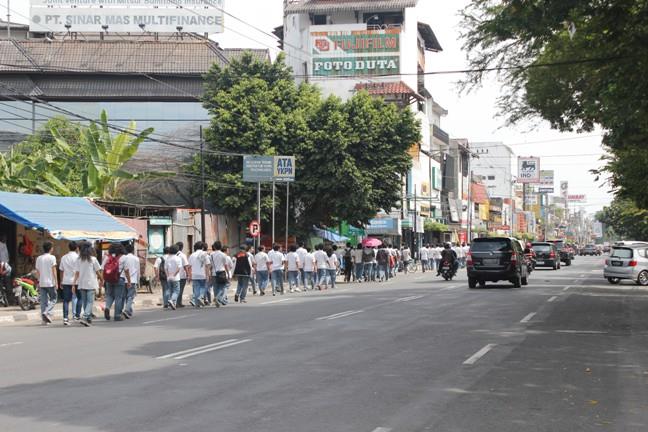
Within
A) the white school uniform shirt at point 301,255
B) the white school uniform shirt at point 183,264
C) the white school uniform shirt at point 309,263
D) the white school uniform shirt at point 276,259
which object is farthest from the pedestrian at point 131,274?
the white school uniform shirt at point 309,263

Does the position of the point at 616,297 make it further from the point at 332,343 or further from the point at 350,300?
the point at 332,343

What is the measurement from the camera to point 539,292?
91.4ft

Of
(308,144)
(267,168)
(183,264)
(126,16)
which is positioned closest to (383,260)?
(267,168)

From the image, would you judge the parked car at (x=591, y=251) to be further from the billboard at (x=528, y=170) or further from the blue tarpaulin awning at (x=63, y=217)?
the blue tarpaulin awning at (x=63, y=217)

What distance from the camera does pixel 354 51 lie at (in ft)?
229

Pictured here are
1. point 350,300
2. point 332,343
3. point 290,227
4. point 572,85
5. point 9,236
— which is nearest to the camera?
point 332,343

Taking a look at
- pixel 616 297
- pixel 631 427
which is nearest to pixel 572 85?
pixel 616 297

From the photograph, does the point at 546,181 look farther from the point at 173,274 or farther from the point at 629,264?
the point at 173,274

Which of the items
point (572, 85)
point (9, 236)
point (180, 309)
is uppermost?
point (572, 85)

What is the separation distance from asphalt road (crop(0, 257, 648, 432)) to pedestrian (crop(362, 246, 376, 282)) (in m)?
20.9

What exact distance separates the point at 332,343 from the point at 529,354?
3286mm

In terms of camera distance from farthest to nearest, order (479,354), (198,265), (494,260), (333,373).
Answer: (494,260)
(198,265)
(479,354)
(333,373)

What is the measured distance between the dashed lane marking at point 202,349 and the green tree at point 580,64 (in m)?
7.47

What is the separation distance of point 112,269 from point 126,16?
4149 cm
